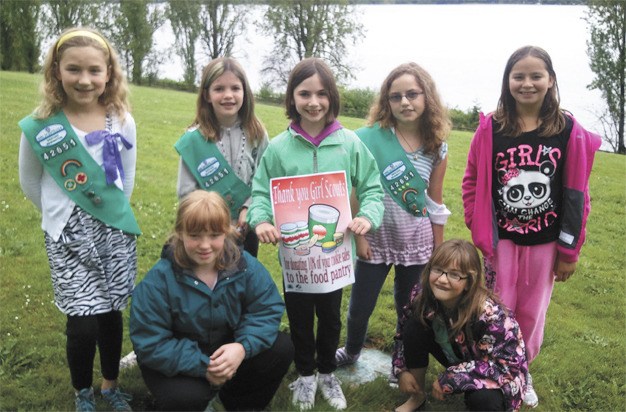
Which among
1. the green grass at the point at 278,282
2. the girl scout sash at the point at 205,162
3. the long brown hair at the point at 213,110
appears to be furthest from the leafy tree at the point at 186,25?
the girl scout sash at the point at 205,162

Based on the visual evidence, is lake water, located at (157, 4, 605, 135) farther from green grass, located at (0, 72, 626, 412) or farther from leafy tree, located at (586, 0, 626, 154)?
green grass, located at (0, 72, 626, 412)

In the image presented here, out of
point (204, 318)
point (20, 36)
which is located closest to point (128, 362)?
point (204, 318)

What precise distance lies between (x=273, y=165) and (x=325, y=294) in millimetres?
796

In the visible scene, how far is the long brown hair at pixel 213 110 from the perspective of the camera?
3.30 metres

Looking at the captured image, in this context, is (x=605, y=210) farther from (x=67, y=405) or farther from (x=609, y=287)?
(x=67, y=405)

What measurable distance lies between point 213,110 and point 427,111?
4.29 ft

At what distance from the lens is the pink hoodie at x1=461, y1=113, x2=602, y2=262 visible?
125 inches

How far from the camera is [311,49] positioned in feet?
123

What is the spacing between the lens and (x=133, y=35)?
37500 mm

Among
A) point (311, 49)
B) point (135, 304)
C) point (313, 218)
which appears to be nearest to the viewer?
point (135, 304)

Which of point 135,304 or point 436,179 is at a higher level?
point 436,179

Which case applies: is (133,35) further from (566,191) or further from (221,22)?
(566,191)

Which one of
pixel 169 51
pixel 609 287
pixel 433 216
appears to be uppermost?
pixel 169 51

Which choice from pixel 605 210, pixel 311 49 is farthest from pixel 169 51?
pixel 605 210
